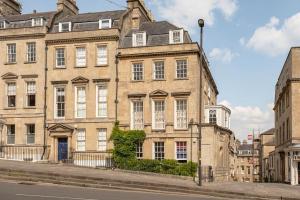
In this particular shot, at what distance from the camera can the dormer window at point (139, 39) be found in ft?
131

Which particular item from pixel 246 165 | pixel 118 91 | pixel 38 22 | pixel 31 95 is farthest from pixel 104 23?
pixel 246 165

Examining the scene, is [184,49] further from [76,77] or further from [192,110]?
[76,77]

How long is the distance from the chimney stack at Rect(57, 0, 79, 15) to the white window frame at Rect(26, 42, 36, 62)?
5890 mm

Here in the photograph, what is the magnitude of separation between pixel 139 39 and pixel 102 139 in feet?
30.6

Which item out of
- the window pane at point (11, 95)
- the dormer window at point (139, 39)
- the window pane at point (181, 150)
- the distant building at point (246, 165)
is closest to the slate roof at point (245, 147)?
the distant building at point (246, 165)

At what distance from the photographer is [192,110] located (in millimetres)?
37000

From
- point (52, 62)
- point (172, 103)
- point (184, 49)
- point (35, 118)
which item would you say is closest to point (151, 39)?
point (184, 49)

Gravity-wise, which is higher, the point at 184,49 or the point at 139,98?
the point at 184,49

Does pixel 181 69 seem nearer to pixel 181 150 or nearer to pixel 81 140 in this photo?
pixel 181 150

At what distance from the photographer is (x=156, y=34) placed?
40.5 metres

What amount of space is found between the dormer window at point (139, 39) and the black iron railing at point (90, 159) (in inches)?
389

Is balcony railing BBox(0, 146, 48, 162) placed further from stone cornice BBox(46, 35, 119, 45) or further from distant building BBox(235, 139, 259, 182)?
distant building BBox(235, 139, 259, 182)

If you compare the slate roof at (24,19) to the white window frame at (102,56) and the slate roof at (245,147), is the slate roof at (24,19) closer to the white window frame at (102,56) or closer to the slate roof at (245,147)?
the white window frame at (102,56)

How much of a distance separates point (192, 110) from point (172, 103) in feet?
5.95
